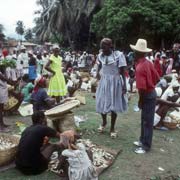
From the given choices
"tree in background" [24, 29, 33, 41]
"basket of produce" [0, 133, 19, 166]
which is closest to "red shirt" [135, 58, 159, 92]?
"basket of produce" [0, 133, 19, 166]

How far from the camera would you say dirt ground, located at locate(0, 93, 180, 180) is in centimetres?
524

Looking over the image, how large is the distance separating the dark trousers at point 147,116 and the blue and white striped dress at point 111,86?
730mm

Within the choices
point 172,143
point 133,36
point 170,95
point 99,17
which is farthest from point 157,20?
point 172,143

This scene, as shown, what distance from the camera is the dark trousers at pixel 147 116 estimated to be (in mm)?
5977

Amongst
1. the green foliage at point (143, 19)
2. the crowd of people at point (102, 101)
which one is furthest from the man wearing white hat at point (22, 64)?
the green foliage at point (143, 19)

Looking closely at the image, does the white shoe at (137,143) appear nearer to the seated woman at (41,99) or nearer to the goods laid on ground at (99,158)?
the goods laid on ground at (99,158)

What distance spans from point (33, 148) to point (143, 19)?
801 inches

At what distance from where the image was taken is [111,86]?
6.69m

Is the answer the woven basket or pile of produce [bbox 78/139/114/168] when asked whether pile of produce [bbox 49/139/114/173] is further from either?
the woven basket

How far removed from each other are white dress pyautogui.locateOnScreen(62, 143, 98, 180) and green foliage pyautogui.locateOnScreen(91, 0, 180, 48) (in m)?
20.0

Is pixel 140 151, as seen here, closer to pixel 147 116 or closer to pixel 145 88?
pixel 147 116

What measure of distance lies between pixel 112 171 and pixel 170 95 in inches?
135

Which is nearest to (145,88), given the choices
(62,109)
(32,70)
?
(62,109)

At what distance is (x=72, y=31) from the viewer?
3569 cm
